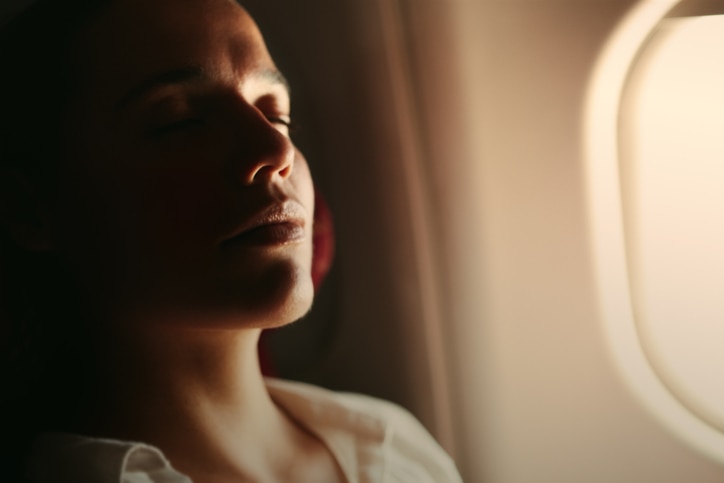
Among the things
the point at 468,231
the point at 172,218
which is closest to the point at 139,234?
the point at 172,218

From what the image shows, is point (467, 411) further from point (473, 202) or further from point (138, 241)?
point (138, 241)

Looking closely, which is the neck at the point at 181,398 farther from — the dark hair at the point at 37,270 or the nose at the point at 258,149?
the nose at the point at 258,149

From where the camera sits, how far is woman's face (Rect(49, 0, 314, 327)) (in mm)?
788

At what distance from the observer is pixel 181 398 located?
2.71ft

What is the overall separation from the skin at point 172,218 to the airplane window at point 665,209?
382mm

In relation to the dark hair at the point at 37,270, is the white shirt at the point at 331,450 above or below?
below

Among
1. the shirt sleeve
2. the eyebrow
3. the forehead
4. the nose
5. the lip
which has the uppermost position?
the forehead

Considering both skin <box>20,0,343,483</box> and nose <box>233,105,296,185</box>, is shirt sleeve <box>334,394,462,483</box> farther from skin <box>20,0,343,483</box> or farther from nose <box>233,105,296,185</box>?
nose <box>233,105,296,185</box>

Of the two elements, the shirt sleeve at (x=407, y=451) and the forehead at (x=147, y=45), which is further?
the shirt sleeve at (x=407, y=451)

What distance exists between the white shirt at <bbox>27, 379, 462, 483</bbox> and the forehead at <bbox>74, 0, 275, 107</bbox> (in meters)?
0.35

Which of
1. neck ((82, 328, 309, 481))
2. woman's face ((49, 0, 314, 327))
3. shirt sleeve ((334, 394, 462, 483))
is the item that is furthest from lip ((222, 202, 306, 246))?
shirt sleeve ((334, 394, 462, 483))

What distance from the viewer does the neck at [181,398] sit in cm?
81

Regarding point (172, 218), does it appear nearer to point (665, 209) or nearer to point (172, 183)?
point (172, 183)

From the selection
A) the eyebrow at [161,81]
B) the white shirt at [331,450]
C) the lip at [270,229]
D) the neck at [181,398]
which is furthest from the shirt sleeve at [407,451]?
the eyebrow at [161,81]
